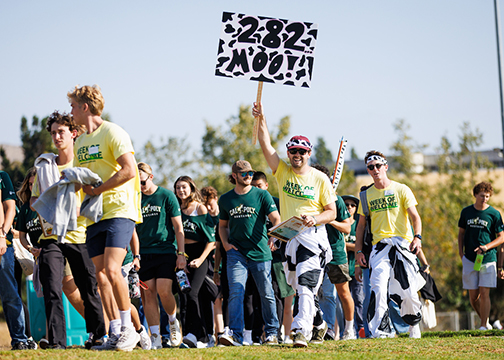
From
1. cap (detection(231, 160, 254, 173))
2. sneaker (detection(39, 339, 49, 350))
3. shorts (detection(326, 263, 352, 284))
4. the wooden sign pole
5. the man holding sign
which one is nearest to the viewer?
sneaker (detection(39, 339, 49, 350))

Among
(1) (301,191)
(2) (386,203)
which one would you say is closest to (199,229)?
(1) (301,191)

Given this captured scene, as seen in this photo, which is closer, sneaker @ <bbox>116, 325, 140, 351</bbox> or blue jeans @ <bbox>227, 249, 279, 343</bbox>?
sneaker @ <bbox>116, 325, 140, 351</bbox>

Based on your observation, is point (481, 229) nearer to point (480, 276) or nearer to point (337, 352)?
point (480, 276)

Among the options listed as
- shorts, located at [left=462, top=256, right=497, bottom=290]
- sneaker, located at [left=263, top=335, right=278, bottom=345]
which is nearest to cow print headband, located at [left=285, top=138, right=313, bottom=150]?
sneaker, located at [left=263, top=335, right=278, bottom=345]

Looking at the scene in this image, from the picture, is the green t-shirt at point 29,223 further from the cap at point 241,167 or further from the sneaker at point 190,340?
the cap at point 241,167

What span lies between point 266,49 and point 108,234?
150 inches

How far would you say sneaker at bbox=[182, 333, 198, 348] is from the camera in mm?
9109

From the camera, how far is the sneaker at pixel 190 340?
9.11 meters

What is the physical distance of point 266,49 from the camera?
902 cm

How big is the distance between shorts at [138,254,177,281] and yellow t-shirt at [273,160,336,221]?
1.90 meters

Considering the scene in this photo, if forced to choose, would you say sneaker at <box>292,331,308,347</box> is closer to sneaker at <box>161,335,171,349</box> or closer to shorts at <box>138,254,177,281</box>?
shorts at <box>138,254,177,281</box>

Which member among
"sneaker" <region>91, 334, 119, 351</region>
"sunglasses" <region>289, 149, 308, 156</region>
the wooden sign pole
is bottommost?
"sneaker" <region>91, 334, 119, 351</region>

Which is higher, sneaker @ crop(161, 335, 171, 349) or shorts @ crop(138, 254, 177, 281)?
shorts @ crop(138, 254, 177, 281)

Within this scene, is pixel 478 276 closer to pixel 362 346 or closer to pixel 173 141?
pixel 362 346
